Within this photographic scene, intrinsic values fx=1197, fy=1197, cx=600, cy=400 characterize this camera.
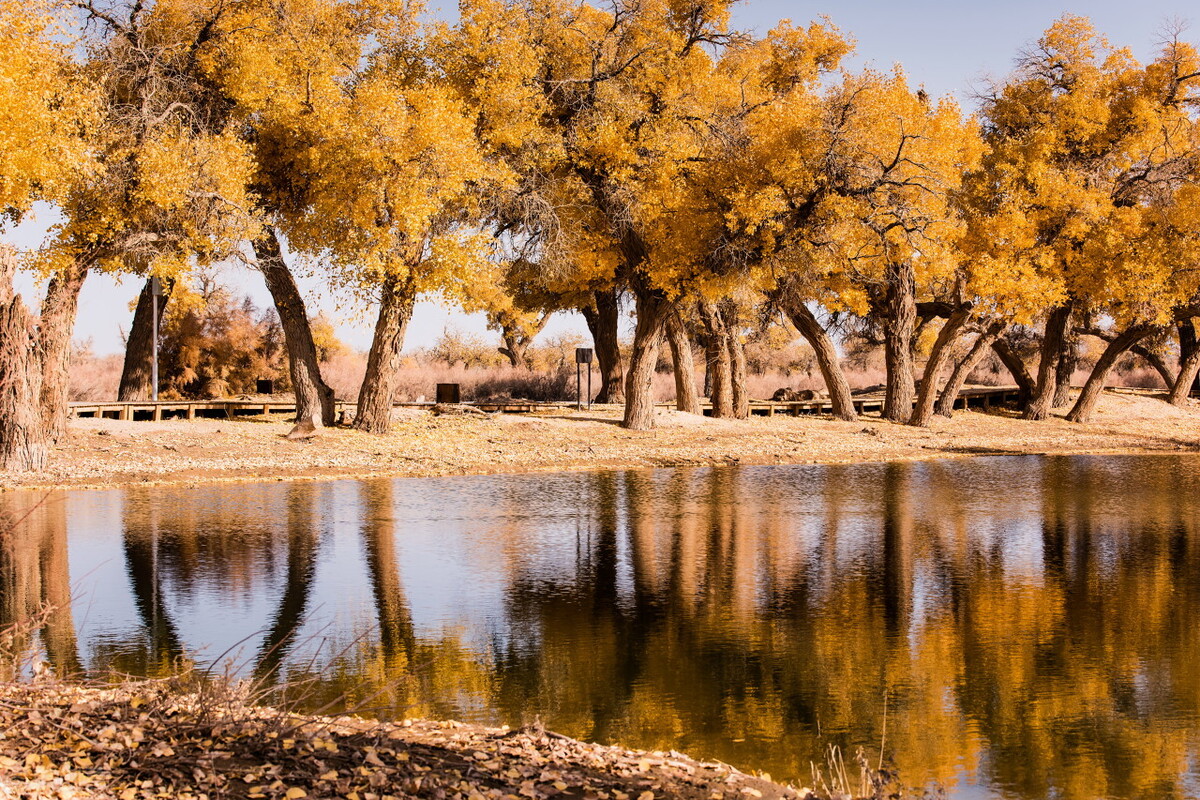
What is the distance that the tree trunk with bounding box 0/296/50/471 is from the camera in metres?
22.3

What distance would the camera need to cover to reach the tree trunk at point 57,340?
25.1m

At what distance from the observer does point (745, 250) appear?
30484 millimetres

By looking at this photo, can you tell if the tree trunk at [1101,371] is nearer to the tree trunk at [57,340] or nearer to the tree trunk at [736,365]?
the tree trunk at [736,365]

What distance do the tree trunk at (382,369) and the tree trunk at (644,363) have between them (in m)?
6.95

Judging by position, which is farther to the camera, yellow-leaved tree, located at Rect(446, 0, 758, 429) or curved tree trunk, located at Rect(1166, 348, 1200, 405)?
curved tree trunk, located at Rect(1166, 348, 1200, 405)

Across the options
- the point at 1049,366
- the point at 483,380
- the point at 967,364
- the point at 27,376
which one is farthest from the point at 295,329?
the point at 1049,366

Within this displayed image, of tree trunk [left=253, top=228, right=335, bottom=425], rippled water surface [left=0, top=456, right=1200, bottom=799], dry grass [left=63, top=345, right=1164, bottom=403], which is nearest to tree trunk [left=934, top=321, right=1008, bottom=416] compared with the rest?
dry grass [left=63, top=345, right=1164, bottom=403]

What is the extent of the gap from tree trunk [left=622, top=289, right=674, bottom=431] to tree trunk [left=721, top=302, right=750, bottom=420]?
196 inches

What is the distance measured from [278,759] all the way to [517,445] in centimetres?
2324

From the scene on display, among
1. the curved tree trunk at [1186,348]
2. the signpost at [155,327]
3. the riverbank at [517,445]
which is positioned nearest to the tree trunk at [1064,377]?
the riverbank at [517,445]

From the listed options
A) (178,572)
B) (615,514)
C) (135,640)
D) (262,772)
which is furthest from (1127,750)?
(615,514)

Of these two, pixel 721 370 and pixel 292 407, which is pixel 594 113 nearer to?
pixel 721 370

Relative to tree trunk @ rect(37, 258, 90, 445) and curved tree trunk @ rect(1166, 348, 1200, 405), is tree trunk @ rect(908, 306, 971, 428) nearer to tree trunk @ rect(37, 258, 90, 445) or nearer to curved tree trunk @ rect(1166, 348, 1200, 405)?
curved tree trunk @ rect(1166, 348, 1200, 405)

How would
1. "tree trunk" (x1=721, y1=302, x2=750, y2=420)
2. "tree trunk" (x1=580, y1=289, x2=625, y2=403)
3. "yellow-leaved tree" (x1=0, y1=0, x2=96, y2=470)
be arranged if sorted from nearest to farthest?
1. "yellow-leaved tree" (x1=0, y1=0, x2=96, y2=470)
2. "tree trunk" (x1=721, y1=302, x2=750, y2=420)
3. "tree trunk" (x1=580, y1=289, x2=625, y2=403)
